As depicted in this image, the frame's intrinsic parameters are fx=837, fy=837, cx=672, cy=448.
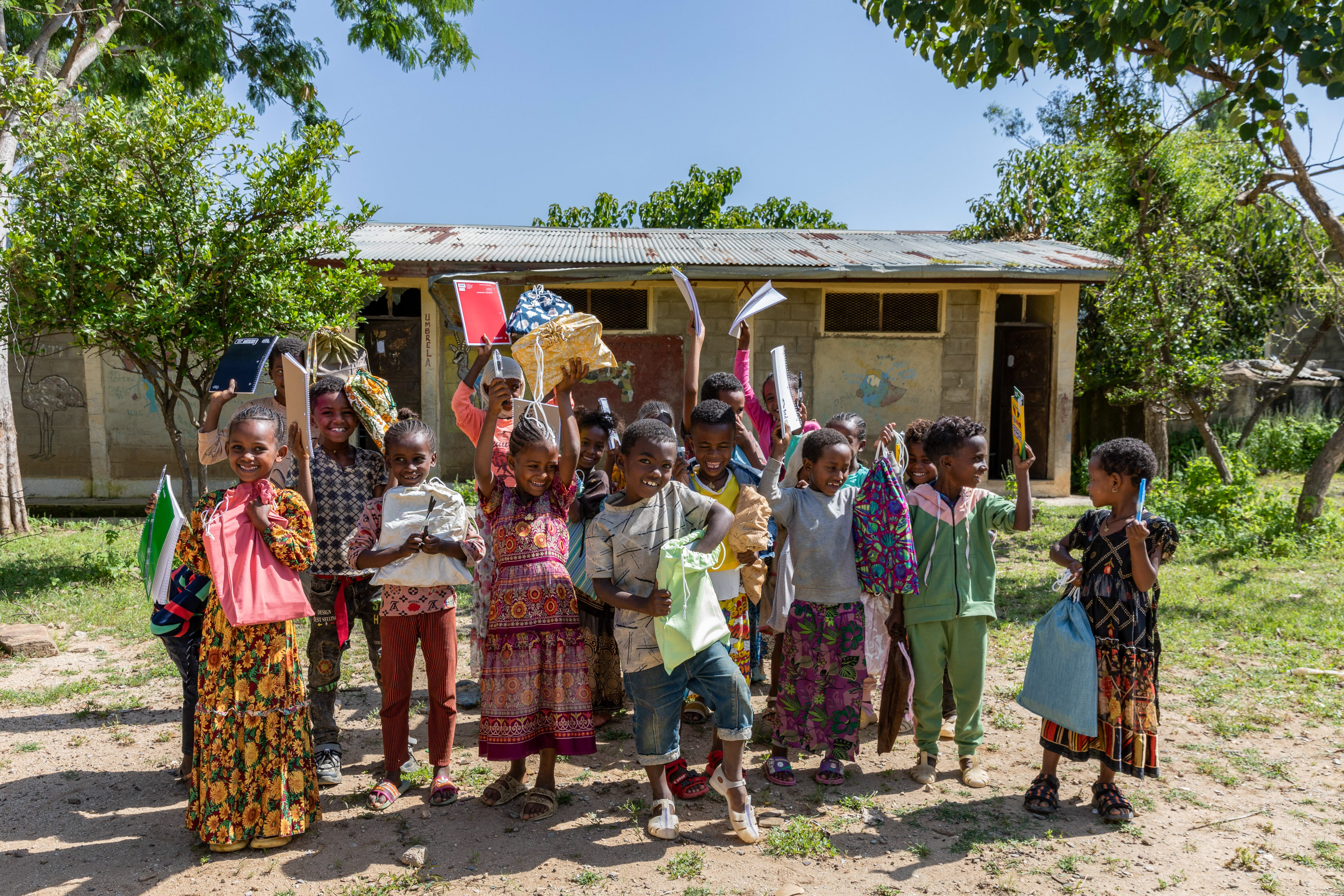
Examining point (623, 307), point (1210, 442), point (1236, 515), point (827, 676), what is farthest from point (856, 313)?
point (827, 676)

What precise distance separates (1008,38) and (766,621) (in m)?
3.38

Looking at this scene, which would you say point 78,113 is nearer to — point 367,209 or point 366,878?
point 367,209

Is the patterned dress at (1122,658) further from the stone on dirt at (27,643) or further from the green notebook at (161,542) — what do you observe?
the stone on dirt at (27,643)

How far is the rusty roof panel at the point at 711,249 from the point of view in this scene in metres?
9.59

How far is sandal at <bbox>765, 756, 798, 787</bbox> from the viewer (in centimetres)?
328

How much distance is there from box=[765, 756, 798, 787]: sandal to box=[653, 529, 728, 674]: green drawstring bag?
0.82 metres

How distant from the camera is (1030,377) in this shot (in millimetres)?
11078

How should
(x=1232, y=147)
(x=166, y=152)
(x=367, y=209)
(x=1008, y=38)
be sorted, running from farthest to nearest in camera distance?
(x=1232, y=147)
(x=367, y=209)
(x=166, y=152)
(x=1008, y=38)

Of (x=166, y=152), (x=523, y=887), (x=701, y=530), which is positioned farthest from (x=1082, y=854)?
(x=166, y=152)

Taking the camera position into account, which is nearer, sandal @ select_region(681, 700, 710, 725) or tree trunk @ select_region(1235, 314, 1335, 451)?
sandal @ select_region(681, 700, 710, 725)

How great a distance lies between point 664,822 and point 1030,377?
976 centimetres

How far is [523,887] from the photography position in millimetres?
2596

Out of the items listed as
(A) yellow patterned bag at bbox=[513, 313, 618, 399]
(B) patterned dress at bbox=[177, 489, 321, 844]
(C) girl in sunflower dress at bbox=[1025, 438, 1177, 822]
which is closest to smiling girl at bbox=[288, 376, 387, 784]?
(B) patterned dress at bbox=[177, 489, 321, 844]

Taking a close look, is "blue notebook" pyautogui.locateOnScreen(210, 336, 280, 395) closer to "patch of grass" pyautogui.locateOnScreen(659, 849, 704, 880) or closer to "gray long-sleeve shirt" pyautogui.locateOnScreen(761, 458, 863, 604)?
"gray long-sleeve shirt" pyautogui.locateOnScreen(761, 458, 863, 604)
